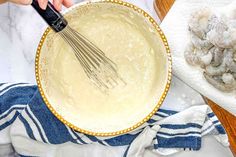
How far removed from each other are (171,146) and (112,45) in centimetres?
24

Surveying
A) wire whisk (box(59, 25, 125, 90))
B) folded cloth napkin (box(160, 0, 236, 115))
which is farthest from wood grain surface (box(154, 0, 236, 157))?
wire whisk (box(59, 25, 125, 90))

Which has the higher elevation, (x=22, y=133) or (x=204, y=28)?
A: (x=204, y=28)

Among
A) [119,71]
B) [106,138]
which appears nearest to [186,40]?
[119,71]

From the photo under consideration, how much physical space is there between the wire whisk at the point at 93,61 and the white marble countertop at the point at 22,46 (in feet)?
0.40

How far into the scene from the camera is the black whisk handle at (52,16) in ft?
2.59

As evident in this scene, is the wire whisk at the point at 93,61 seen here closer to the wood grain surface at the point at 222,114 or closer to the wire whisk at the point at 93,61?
the wire whisk at the point at 93,61

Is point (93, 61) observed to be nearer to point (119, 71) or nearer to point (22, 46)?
point (119, 71)

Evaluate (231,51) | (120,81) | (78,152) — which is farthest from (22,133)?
(231,51)

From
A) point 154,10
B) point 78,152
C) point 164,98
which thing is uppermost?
point 154,10

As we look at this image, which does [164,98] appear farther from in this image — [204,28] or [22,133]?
[22,133]

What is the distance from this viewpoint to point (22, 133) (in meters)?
0.96

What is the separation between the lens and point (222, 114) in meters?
0.90

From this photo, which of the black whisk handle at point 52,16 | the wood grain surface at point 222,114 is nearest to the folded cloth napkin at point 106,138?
the wood grain surface at point 222,114

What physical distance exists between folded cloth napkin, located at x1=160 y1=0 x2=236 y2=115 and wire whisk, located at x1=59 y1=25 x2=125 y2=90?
0.41ft
